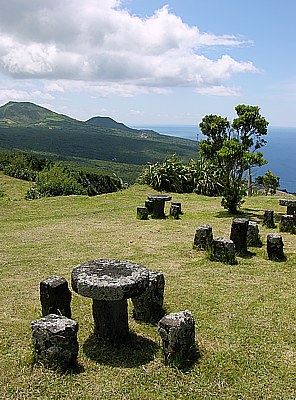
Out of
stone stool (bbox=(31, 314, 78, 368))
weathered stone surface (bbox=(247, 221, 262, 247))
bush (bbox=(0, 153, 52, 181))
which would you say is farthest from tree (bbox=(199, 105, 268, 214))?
bush (bbox=(0, 153, 52, 181))

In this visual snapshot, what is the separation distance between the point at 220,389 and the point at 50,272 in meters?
5.93

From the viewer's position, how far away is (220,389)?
5828 millimetres

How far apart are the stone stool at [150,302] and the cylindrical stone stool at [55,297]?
4.01 feet

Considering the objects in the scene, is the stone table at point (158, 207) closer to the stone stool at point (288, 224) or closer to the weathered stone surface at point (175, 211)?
the weathered stone surface at point (175, 211)

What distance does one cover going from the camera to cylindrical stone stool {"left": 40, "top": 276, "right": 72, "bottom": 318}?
24.4ft

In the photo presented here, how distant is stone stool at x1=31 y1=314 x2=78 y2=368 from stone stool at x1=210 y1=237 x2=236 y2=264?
5.78 meters

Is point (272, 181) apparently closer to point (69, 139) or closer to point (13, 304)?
point (13, 304)

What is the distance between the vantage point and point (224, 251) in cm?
1123

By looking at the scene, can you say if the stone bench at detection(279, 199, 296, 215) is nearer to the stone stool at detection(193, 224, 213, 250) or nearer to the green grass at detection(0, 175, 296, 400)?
the green grass at detection(0, 175, 296, 400)

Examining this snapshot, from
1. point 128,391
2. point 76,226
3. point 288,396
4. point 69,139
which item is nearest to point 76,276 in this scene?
point 128,391

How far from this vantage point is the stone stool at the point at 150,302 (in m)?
7.86

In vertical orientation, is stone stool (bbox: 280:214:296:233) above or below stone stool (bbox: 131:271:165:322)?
above

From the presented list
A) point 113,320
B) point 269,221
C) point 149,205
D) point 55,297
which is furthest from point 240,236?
point 149,205

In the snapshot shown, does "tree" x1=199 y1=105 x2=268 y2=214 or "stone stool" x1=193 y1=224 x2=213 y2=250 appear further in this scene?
"tree" x1=199 y1=105 x2=268 y2=214
